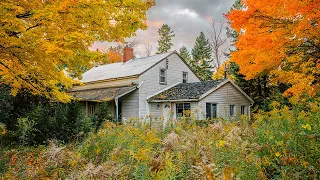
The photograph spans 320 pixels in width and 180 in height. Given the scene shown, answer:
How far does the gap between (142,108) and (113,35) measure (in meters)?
14.1

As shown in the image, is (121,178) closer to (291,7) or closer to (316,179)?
(316,179)

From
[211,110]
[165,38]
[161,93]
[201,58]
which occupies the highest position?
[165,38]

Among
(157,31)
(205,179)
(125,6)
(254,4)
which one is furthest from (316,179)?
(157,31)

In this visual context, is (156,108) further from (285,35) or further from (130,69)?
(285,35)

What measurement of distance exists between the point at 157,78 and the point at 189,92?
3.85 metres

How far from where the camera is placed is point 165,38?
61.7 meters

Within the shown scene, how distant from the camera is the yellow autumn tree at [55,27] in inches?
226

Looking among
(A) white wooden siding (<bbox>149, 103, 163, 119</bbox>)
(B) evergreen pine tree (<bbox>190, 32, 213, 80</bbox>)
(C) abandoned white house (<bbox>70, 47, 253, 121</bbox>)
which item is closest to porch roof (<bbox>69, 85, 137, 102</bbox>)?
(C) abandoned white house (<bbox>70, 47, 253, 121</bbox>)

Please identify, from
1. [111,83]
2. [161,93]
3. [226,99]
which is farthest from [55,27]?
[111,83]

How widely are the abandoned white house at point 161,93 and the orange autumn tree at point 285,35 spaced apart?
23.5 feet

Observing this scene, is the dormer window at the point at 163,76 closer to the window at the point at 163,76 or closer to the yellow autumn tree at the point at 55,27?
the window at the point at 163,76

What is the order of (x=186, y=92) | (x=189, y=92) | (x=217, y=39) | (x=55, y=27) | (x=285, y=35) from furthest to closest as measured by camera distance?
(x=217, y=39)
(x=186, y=92)
(x=189, y=92)
(x=285, y=35)
(x=55, y=27)

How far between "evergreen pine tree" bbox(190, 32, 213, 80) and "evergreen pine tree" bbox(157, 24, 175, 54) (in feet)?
25.9

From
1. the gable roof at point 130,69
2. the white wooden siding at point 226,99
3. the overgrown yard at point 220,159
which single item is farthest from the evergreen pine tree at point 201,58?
the overgrown yard at point 220,159
